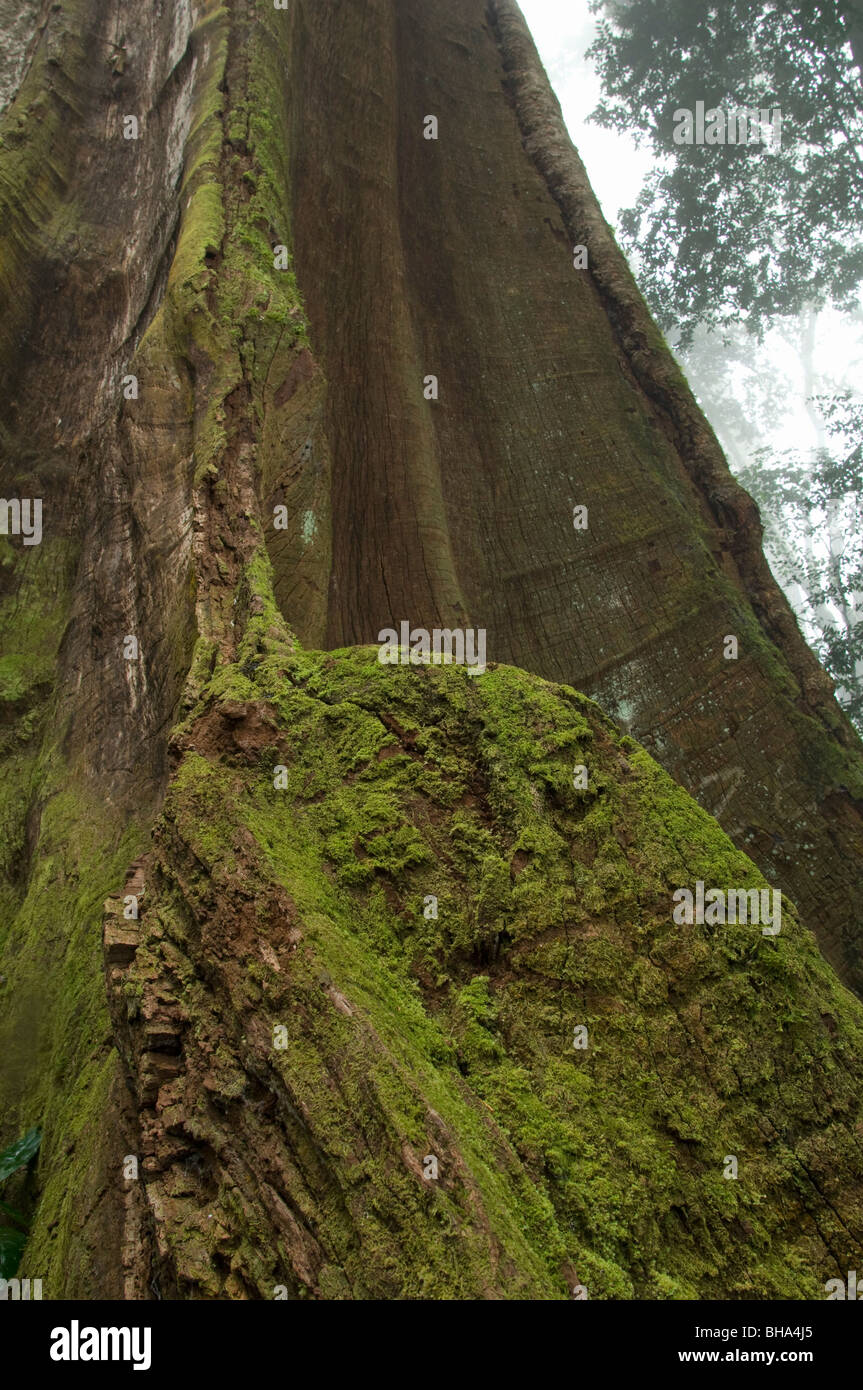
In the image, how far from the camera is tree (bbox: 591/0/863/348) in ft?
37.5

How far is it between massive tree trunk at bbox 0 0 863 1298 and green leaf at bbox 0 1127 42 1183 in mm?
93

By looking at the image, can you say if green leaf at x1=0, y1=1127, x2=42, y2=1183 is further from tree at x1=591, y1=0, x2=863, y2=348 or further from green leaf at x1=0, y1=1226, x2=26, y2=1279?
tree at x1=591, y1=0, x2=863, y2=348

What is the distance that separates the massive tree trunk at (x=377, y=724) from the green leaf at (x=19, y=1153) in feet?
0.30

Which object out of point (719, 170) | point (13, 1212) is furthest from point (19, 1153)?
point (719, 170)

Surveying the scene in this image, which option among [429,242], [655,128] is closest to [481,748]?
[429,242]

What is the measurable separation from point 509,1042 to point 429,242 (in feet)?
15.5

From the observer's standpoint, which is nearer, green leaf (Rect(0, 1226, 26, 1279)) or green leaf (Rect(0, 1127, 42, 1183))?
green leaf (Rect(0, 1226, 26, 1279))

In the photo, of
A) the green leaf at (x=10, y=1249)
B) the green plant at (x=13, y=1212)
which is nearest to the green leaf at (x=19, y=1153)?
the green plant at (x=13, y=1212)

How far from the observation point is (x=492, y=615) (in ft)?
13.9

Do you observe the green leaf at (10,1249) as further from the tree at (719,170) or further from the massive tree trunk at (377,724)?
the tree at (719,170)

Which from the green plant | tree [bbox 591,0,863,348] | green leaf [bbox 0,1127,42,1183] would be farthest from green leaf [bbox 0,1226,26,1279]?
tree [bbox 591,0,863,348]

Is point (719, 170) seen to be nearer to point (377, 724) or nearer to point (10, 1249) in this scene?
point (377, 724)
